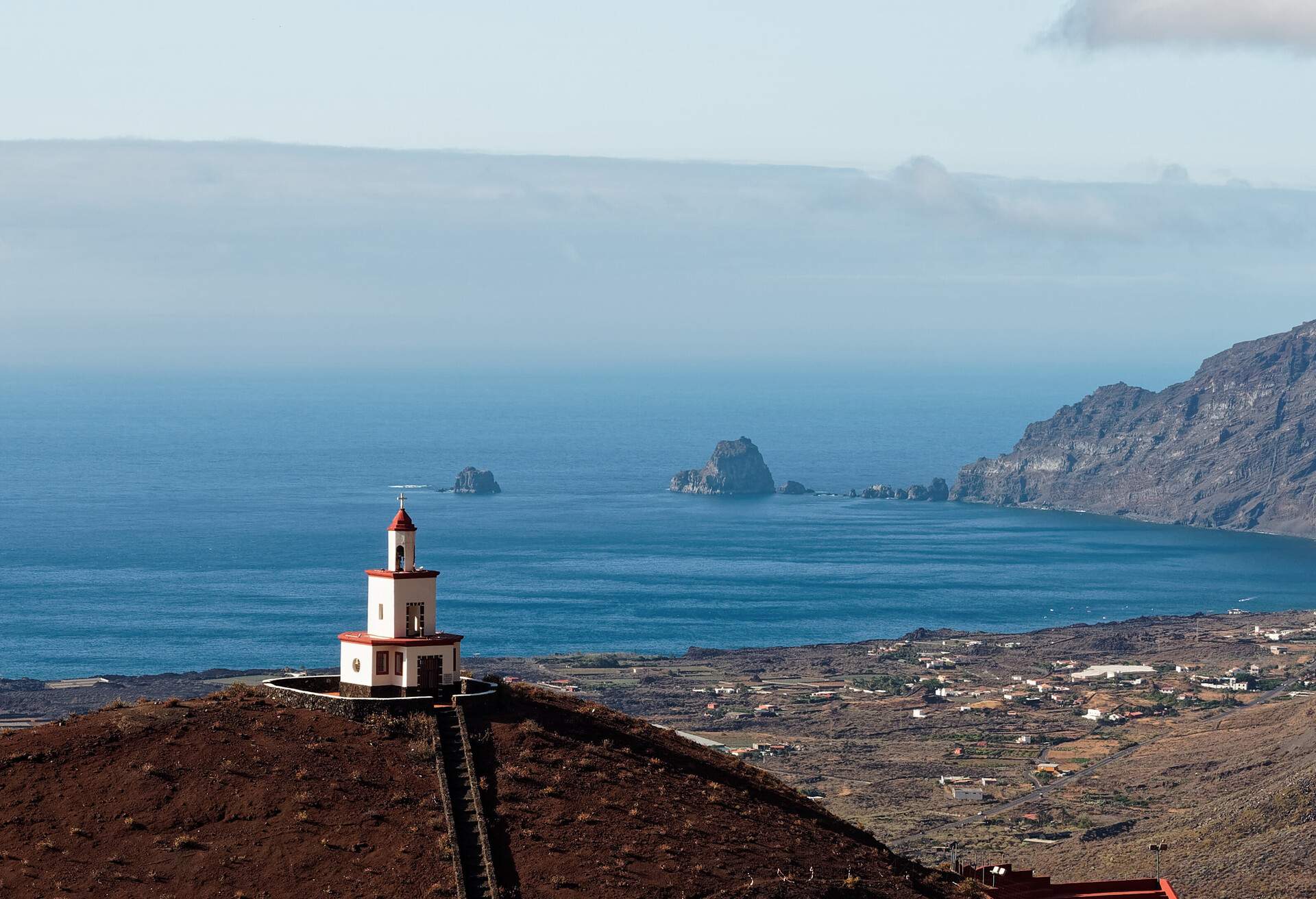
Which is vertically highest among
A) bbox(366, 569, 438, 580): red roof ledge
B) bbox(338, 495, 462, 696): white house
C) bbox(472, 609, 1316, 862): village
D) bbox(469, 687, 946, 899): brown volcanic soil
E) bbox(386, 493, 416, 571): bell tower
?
bbox(386, 493, 416, 571): bell tower

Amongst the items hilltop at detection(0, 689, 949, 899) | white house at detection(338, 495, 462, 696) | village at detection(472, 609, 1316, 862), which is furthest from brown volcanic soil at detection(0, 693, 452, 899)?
village at detection(472, 609, 1316, 862)

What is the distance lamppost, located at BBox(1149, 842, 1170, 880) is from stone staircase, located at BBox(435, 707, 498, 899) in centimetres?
5315

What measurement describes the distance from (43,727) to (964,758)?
108545 mm

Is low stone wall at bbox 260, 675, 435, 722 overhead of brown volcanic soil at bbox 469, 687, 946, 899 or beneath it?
overhead

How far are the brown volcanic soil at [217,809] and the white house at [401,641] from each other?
154cm

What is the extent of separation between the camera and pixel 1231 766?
138 m

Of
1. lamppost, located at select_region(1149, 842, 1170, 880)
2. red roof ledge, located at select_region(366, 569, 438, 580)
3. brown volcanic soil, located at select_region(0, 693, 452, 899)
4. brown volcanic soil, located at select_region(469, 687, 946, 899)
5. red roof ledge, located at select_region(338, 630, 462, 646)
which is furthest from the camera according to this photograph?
lamppost, located at select_region(1149, 842, 1170, 880)

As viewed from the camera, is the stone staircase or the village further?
the village

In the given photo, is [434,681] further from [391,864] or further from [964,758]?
[964,758]

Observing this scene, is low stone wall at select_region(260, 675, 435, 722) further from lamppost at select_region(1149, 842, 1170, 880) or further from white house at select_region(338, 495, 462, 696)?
lamppost at select_region(1149, 842, 1170, 880)

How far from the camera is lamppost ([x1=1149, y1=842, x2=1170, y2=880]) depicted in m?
102

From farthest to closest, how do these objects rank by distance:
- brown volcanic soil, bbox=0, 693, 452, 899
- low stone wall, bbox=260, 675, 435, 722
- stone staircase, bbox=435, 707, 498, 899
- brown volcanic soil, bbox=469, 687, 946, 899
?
low stone wall, bbox=260, 675, 435, 722, brown volcanic soil, bbox=469, 687, 946, 899, stone staircase, bbox=435, 707, 498, 899, brown volcanic soil, bbox=0, 693, 452, 899

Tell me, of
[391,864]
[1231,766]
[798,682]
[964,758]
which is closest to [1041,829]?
[1231,766]

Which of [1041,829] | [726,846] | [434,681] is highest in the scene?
[434,681]
